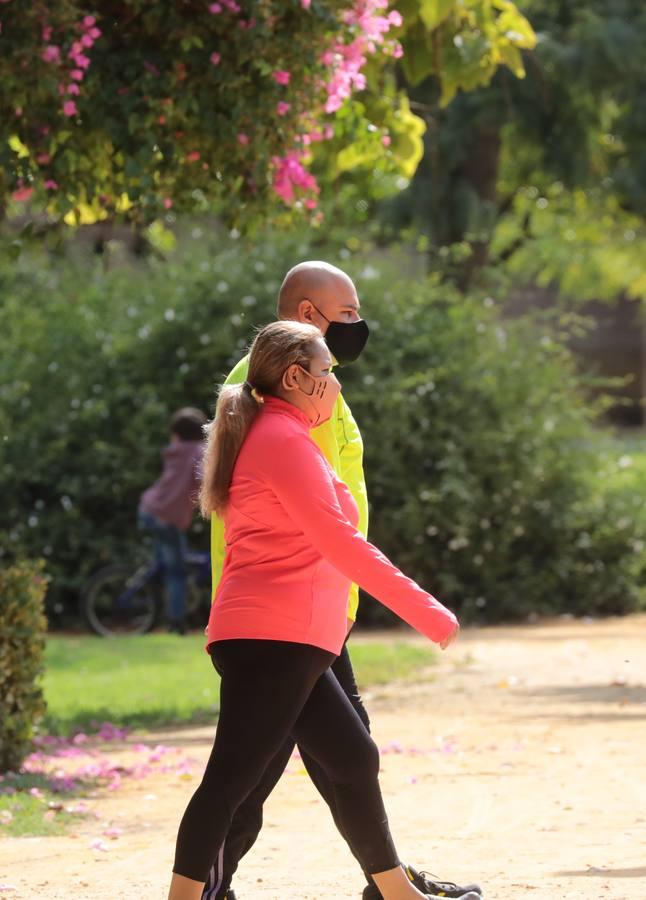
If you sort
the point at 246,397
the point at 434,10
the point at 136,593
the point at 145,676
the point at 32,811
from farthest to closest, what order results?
the point at 136,593, the point at 145,676, the point at 434,10, the point at 32,811, the point at 246,397

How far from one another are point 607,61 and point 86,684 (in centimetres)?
1284

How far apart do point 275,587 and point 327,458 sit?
0.56 meters

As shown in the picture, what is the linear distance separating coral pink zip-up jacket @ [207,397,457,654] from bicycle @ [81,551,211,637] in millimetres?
10511

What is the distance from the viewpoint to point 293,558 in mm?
4230

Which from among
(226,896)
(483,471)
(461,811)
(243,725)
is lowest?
(483,471)

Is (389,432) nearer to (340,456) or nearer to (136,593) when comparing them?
(136,593)

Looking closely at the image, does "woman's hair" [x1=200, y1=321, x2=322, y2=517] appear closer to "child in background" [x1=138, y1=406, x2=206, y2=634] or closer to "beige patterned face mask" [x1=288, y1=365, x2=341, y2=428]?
"beige patterned face mask" [x1=288, y1=365, x2=341, y2=428]

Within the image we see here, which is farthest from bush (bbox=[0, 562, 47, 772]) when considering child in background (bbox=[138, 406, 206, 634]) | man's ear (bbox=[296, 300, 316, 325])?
child in background (bbox=[138, 406, 206, 634])

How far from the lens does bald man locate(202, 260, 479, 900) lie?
182 inches

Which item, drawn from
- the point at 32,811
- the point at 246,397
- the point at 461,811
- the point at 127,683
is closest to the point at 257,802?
the point at 246,397

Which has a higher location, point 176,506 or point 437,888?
point 437,888

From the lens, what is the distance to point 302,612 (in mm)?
4211

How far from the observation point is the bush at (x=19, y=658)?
7375 mm

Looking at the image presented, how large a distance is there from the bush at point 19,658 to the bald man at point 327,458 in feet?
9.41
